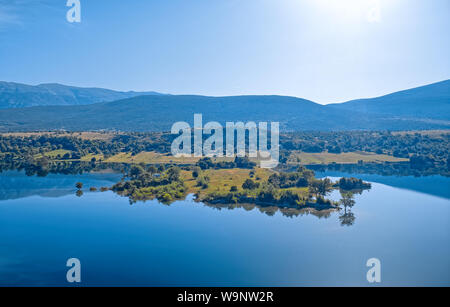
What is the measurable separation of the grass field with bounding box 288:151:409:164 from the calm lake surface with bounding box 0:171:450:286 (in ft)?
146

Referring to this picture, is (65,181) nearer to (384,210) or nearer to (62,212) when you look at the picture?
(62,212)

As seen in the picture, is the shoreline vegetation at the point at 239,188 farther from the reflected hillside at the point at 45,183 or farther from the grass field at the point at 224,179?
the reflected hillside at the point at 45,183

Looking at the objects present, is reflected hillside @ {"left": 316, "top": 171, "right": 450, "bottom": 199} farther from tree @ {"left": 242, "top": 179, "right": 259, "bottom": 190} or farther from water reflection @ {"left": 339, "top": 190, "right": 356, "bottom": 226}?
tree @ {"left": 242, "top": 179, "right": 259, "bottom": 190}

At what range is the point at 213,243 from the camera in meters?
37.5

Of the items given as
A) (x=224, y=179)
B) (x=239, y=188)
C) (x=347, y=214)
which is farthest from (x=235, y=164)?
(x=347, y=214)

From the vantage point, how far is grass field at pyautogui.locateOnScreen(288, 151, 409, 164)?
104m

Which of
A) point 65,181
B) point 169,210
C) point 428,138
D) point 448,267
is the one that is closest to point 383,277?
point 448,267

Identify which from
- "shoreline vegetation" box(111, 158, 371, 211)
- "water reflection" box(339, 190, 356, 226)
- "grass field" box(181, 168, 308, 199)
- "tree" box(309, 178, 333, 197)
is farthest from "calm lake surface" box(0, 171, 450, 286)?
"grass field" box(181, 168, 308, 199)

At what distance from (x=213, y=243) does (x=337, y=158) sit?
79.7m

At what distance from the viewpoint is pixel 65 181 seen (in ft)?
242

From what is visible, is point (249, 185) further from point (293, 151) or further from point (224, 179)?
point (293, 151)

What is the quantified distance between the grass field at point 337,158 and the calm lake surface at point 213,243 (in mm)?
44552

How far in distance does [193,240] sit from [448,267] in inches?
970

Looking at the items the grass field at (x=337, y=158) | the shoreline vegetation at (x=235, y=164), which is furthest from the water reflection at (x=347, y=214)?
the grass field at (x=337, y=158)
